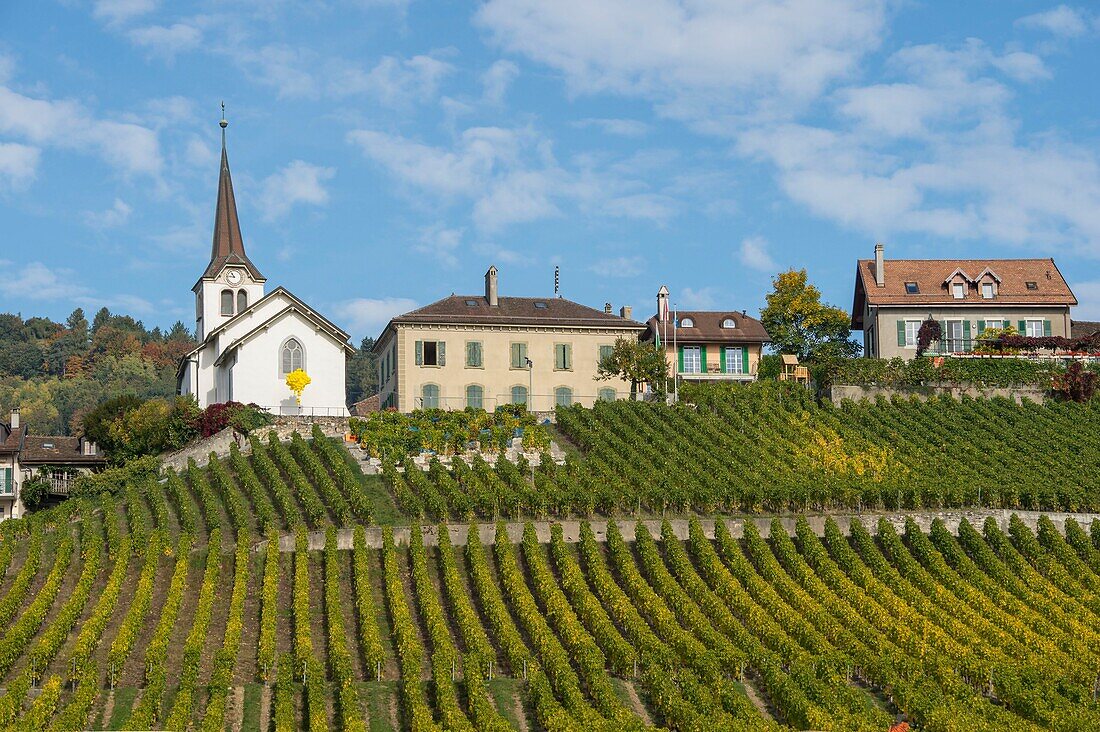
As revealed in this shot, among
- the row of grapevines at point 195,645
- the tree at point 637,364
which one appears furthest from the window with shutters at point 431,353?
the row of grapevines at point 195,645

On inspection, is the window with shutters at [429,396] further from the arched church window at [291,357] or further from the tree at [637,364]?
the tree at [637,364]

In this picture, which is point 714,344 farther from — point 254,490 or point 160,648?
point 160,648

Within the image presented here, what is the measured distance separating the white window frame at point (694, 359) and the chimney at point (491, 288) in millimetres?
9580

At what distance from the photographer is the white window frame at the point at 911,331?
227 ft

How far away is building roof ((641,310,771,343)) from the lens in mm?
70312

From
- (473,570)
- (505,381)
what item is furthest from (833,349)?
(473,570)

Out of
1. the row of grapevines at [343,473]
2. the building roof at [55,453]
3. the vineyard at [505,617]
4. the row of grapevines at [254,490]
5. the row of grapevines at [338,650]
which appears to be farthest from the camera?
the building roof at [55,453]

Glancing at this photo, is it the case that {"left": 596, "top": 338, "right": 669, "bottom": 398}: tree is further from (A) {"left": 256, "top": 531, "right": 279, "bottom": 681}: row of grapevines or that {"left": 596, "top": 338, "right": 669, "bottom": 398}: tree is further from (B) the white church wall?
(A) {"left": 256, "top": 531, "right": 279, "bottom": 681}: row of grapevines

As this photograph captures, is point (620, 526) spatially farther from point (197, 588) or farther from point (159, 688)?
point (159, 688)

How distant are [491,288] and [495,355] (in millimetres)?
4021

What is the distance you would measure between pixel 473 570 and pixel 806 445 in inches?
725

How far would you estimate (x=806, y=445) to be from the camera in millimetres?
55031

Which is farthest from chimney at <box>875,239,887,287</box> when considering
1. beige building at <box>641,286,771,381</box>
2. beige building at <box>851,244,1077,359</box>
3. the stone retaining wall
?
the stone retaining wall

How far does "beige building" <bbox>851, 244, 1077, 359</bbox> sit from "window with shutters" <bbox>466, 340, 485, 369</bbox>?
19113 millimetres
